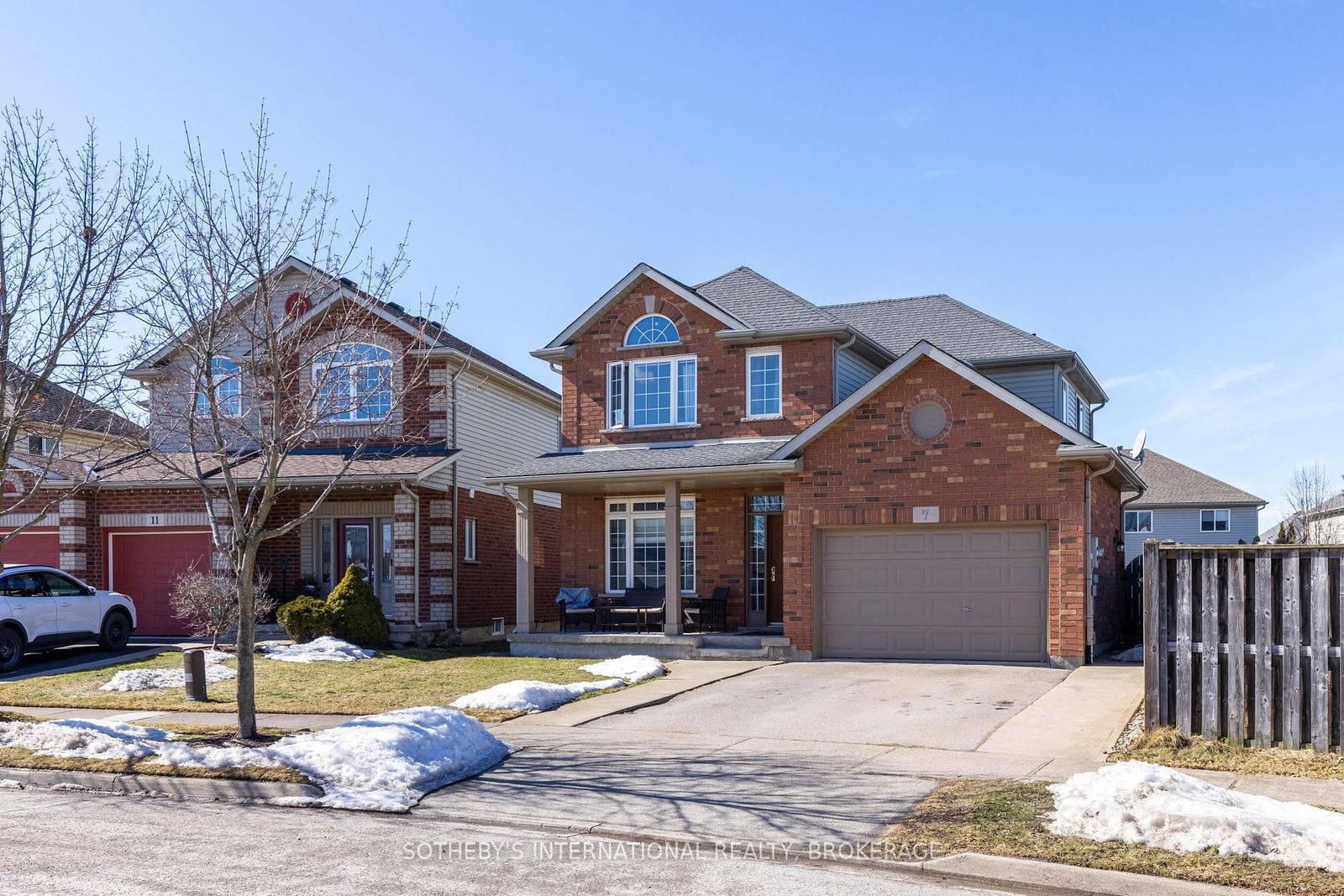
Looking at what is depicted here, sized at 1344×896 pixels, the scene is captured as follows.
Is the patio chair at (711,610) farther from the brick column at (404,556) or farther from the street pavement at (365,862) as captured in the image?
the street pavement at (365,862)

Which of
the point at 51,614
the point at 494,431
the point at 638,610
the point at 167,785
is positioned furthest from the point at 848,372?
the point at 167,785

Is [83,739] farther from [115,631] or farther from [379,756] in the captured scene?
[115,631]

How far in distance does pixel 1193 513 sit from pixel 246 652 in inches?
1872

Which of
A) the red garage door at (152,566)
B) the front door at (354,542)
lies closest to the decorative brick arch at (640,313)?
the front door at (354,542)

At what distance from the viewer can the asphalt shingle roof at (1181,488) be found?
49062 millimetres

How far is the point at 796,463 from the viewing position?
61.4ft

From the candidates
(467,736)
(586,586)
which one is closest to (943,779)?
(467,736)

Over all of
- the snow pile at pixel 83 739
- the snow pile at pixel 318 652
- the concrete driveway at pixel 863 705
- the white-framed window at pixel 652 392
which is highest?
the white-framed window at pixel 652 392

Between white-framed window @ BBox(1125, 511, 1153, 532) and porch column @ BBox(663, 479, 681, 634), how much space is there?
36.4m

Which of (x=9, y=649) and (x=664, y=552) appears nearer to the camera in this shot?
(x=9, y=649)

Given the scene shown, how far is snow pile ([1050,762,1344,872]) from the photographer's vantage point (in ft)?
22.3

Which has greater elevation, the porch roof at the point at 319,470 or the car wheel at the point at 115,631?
the porch roof at the point at 319,470

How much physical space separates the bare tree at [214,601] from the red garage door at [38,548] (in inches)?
142

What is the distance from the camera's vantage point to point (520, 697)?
13.8 meters
